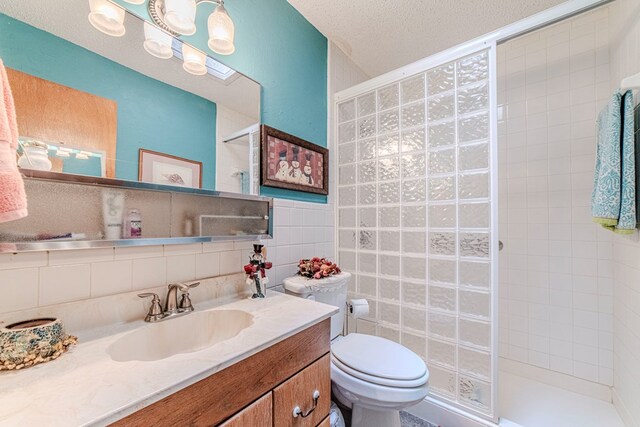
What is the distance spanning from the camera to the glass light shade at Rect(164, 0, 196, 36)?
3.10 feet

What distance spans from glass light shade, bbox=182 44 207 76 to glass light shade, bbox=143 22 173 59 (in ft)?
0.18

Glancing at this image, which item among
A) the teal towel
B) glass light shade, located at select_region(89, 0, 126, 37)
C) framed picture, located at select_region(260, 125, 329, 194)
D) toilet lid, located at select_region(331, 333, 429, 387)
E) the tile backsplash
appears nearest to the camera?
the tile backsplash

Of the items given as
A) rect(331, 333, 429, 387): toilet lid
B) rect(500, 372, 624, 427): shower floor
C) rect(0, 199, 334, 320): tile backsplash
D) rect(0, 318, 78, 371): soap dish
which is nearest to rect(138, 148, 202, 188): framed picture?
rect(0, 199, 334, 320): tile backsplash

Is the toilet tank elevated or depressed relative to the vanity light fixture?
depressed

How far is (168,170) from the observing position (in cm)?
95

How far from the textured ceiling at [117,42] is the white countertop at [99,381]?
856mm

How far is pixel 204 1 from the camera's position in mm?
1066

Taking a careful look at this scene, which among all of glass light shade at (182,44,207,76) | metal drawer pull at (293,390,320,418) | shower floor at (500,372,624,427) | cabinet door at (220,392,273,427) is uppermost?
glass light shade at (182,44,207,76)

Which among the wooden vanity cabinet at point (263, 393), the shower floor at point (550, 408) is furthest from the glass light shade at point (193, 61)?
the shower floor at point (550, 408)

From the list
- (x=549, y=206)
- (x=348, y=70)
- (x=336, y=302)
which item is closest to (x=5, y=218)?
(x=336, y=302)

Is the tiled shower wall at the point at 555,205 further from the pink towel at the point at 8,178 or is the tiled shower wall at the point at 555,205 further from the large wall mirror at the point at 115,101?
the pink towel at the point at 8,178

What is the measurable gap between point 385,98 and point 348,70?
63 centimetres

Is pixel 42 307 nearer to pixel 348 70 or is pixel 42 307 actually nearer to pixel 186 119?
pixel 186 119

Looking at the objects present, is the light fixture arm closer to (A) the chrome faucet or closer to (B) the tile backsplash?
(B) the tile backsplash
